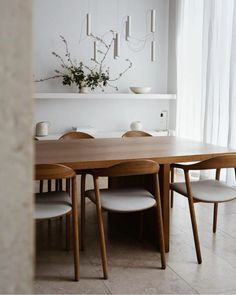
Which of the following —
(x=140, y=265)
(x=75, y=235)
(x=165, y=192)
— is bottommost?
(x=140, y=265)

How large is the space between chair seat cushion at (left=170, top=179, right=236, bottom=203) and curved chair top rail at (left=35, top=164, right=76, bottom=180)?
931 mm

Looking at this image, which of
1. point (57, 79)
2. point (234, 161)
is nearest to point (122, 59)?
point (57, 79)

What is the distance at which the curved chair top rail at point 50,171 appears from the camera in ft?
7.37

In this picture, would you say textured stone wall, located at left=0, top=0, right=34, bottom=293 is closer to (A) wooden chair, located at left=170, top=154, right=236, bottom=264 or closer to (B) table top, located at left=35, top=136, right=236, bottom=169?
(B) table top, located at left=35, top=136, right=236, bottom=169

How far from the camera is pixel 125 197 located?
2.64 m

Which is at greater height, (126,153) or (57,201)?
(126,153)

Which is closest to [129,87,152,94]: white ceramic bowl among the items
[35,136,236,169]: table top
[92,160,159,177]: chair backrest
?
[35,136,236,169]: table top

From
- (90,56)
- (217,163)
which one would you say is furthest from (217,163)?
(90,56)

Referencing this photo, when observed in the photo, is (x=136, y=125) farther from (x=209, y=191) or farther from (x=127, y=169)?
(x=127, y=169)

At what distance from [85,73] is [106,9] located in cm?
101

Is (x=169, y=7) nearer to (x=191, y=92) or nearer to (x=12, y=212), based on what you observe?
(x=191, y=92)

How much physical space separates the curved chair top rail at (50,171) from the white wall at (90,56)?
361 centimetres

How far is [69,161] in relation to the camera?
8.29 feet

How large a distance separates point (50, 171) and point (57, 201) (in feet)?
1.15
